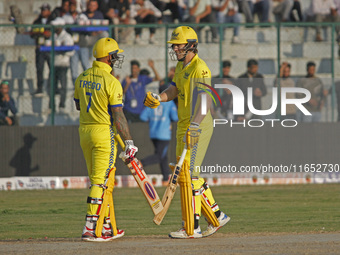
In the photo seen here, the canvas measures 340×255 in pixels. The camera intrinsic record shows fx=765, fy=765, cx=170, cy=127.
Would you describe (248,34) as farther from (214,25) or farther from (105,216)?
(105,216)

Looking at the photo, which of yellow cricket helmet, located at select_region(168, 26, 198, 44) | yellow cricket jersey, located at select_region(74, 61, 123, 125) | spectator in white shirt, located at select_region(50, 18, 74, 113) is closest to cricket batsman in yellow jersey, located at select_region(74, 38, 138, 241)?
yellow cricket jersey, located at select_region(74, 61, 123, 125)

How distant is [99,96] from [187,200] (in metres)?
1.79

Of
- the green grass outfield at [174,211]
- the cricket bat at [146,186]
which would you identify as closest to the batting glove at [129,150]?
the cricket bat at [146,186]

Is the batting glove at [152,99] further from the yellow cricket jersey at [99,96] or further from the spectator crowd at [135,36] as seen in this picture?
the spectator crowd at [135,36]

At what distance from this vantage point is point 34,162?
63.8 ft

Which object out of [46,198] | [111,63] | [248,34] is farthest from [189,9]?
[111,63]

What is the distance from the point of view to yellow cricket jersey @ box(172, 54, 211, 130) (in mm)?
10000

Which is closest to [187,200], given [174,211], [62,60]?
[174,211]

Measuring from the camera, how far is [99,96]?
395 inches

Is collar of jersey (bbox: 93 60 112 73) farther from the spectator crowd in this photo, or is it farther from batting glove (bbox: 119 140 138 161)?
the spectator crowd

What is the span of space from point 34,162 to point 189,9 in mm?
7066

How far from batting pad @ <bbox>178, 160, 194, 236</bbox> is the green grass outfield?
119 centimetres

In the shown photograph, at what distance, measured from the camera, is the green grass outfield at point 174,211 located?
38.8ft

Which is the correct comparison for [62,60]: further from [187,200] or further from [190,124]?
[187,200]
